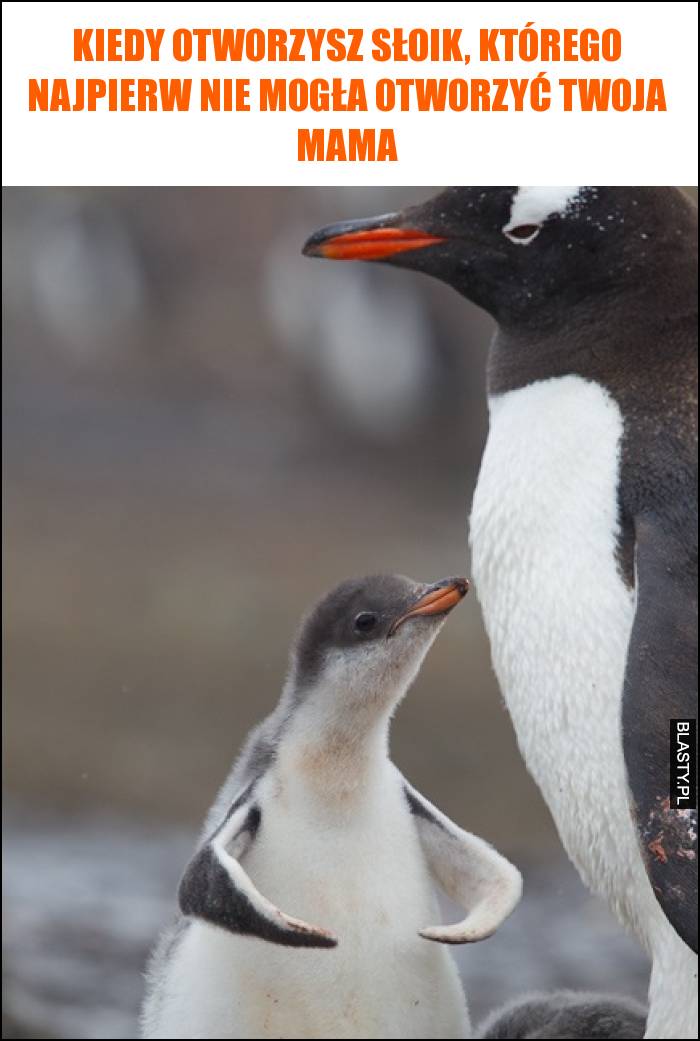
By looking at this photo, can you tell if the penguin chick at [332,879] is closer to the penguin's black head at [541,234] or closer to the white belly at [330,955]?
the white belly at [330,955]

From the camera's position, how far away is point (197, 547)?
604 centimetres

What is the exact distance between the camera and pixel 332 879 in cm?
174

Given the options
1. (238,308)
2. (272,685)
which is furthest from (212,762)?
(238,308)

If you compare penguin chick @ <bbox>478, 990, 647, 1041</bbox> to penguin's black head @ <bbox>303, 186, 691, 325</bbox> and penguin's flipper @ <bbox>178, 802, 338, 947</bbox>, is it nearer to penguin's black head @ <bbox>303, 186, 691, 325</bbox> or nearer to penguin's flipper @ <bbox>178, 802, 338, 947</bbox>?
penguin's flipper @ <bbox>178, 802, 338, 947</bbox>

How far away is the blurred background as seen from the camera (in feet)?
11.2

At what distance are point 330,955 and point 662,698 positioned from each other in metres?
0.38

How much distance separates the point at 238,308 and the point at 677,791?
6.51 metres

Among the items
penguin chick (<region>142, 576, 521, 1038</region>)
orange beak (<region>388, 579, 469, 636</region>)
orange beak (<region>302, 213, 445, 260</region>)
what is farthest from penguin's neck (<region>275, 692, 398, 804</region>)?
orange beak (<region>302, 213, 445, 260</region>)

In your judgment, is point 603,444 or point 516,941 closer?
point 603,444

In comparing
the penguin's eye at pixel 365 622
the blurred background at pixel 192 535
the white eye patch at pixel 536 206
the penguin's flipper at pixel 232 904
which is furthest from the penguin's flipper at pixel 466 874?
the blurred background at pixel 192 535

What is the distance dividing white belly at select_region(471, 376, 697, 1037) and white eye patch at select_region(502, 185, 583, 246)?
15 centimetres

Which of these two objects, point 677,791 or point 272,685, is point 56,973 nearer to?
point 677,791

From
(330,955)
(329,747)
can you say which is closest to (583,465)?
(329,747)

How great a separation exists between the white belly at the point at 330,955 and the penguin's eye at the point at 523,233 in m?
0.54
